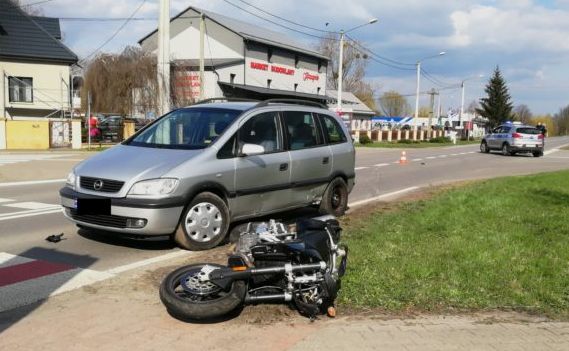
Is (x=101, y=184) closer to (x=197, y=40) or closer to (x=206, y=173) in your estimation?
(x=206, y=173)

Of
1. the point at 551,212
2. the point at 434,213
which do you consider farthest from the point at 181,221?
the point at 551,212

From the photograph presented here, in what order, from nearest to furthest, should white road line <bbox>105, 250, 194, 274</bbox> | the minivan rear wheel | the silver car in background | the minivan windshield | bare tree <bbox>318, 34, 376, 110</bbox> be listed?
white road line <bbox>105, 250, 194, 274</bbox>
the minivan windshield
the minivan rear wheel
the silver car in background
bare tree <bbox>318, 34, 376, 110</bbox>

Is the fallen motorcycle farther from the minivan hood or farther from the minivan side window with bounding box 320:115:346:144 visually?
the minivan side window with bounding box 320:115:346:144

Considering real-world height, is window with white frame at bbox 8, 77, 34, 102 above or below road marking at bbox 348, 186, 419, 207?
above

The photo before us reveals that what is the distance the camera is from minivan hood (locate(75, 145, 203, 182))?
635 cm

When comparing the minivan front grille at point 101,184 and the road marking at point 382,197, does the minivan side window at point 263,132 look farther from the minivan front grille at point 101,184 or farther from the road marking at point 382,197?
the road marking at point 382,197

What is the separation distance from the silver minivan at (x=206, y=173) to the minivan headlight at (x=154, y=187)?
0.04ft

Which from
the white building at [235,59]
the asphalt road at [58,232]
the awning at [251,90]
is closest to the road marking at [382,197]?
the asphalt road at [58,232]

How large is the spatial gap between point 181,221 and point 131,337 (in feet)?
8.31

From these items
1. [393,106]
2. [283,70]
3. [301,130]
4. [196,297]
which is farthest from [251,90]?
[393,106]

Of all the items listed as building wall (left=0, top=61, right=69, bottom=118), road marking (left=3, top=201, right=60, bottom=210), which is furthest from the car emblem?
building wall (left=0, top=61, right=69, bottom=118)

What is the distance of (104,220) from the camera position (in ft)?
21.1

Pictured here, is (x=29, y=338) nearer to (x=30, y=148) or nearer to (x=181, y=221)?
(x=181, y=221)

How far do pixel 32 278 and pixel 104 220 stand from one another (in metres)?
1.11
